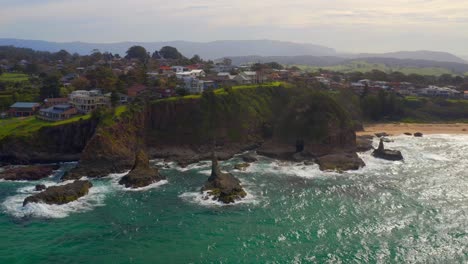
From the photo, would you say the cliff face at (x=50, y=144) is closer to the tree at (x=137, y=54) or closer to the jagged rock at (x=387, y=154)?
the jagged rock at (x=387, y=154)

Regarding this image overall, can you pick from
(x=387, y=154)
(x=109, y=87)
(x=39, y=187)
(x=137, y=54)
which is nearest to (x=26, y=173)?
(x=39, y=187)

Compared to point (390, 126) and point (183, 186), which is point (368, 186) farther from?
point (390, 126)

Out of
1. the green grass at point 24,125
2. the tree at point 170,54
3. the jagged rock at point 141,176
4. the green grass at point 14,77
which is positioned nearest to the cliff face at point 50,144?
the green grass at point 24,125

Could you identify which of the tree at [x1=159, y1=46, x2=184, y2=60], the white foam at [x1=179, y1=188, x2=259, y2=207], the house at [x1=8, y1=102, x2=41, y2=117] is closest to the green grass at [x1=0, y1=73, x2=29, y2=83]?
the house at [x1=8, y1=102, x2=41, y2=117]

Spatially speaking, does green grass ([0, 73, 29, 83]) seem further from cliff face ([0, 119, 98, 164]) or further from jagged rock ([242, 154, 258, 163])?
jagged rock ([242, 154, 258, 163])

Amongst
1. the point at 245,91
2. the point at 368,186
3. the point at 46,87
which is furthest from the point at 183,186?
the point at 46,87
